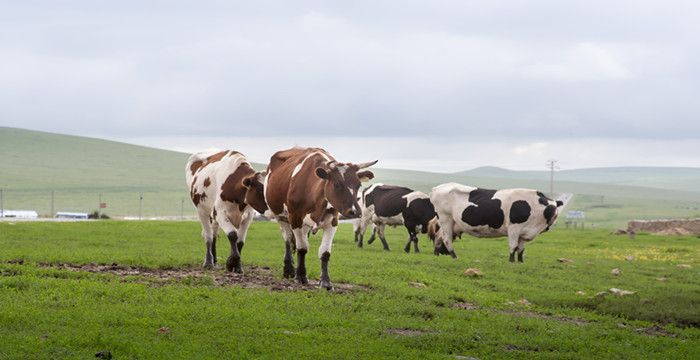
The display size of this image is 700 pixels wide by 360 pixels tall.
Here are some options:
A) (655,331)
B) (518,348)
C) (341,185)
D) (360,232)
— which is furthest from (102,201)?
(518,348)

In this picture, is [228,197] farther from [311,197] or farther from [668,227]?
[668,227]

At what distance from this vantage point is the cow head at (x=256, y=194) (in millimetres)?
22859

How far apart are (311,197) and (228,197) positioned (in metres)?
3.41

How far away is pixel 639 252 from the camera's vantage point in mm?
44406

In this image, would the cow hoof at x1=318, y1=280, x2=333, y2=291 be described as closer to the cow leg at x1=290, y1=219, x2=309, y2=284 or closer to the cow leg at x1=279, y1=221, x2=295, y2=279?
the cow leg at x1=290, y1=219, x2=309, y2=284

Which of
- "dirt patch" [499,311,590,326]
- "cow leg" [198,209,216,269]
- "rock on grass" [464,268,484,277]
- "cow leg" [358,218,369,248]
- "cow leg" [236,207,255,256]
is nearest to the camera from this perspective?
"dirt patch" [499,311,590,326]

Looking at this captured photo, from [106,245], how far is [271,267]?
1093 centimetres

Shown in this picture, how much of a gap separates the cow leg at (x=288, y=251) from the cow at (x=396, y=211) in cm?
1671

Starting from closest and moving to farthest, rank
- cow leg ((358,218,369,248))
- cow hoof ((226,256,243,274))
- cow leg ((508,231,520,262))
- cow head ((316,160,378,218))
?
1. cow head ((316,160,378,218))
2. cow hoof ((226,256,243,274))
3. cow leg ((508,231,520,262))
4. cow leg ((358,218,369,248))

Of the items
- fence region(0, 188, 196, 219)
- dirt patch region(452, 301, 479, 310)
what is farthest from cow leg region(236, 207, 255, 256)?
fence region(0, 188, 196, 219)

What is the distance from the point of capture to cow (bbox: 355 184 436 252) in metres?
40.0

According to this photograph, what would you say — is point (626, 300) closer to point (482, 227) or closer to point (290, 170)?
point (290, 170)

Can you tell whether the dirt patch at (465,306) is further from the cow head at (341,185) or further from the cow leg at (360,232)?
the cow leg at (360,232)

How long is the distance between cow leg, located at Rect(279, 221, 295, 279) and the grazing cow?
2.96 feet
